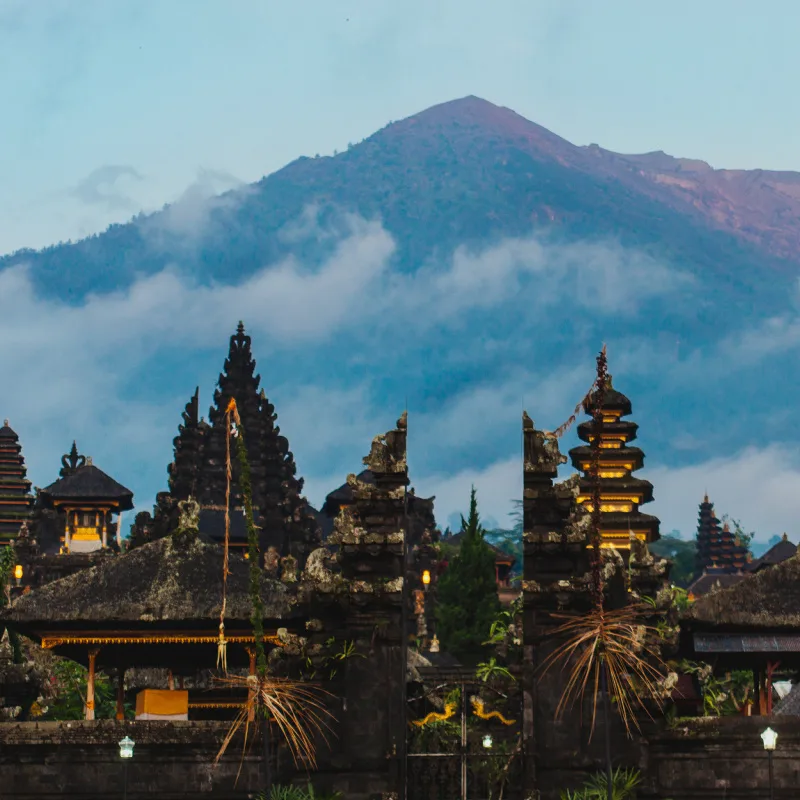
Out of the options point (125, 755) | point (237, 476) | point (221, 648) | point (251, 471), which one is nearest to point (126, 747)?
point (125, 755)

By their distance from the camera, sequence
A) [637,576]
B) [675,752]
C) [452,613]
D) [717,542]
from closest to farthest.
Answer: [675,752] → [637,576] → [452,613] → [717,542]

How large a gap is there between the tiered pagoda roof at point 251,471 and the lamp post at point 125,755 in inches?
2302

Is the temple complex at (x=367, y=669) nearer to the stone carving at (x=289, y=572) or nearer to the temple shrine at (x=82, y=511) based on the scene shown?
the stone carving at (x=289, y=572)

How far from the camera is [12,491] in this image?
4498 inches

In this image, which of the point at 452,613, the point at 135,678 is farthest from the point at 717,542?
the point at 135,678

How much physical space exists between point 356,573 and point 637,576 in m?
9.78

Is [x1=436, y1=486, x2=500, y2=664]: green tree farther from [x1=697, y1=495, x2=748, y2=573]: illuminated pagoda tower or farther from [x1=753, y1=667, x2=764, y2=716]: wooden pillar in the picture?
[x1=697, y1=495, x2=748, y2=573]: illuminated pagoda tower

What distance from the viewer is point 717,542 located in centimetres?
14562

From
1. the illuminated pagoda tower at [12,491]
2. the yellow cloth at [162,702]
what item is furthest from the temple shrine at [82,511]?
the yellow cloth at [162,702]

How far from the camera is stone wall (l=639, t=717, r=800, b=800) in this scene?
32719 millimetres

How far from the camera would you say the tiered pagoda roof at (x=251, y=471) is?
95.2 meters

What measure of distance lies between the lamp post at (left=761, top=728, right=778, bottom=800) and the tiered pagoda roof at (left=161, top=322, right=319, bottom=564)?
2404 inches

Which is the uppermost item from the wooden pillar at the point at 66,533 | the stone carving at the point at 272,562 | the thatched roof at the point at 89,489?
the thatched roof at the point at 89,489

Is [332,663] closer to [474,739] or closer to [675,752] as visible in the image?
[474,739]
